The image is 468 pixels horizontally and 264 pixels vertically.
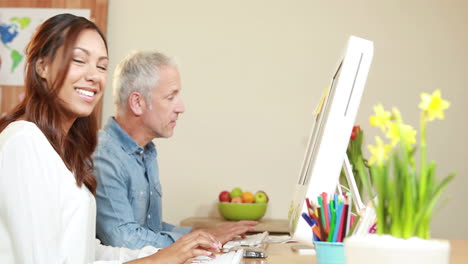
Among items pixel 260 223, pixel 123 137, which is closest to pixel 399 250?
pixel 123 137

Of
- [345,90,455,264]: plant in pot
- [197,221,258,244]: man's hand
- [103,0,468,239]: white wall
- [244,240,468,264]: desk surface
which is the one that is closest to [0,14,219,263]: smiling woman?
[244,240,468,264]: desk surface

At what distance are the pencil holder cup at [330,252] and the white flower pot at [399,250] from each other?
304mm

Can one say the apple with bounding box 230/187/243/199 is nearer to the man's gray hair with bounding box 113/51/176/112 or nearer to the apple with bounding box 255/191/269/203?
the apple with bounding box 255/191/269/203

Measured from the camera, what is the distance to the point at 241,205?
308 cm

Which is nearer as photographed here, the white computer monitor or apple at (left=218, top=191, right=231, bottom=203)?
the white computer monitor

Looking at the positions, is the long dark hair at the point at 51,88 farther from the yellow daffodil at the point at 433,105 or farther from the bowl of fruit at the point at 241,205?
the bowl of fruit at the point at 241,205

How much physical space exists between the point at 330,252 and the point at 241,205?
2.04m

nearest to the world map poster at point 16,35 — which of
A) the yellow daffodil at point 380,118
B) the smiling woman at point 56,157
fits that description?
the smiling woman at point 56,157

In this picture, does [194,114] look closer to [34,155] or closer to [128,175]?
[128,175]

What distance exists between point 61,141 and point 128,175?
75 centimetres

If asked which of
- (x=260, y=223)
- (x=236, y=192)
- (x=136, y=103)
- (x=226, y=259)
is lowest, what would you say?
(x=260, y=223)

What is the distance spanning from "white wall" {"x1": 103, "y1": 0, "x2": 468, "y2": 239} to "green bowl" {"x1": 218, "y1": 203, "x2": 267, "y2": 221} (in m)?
0.24

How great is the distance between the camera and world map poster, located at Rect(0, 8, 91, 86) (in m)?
3.47

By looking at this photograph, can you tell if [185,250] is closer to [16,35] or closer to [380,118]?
[380,118]
